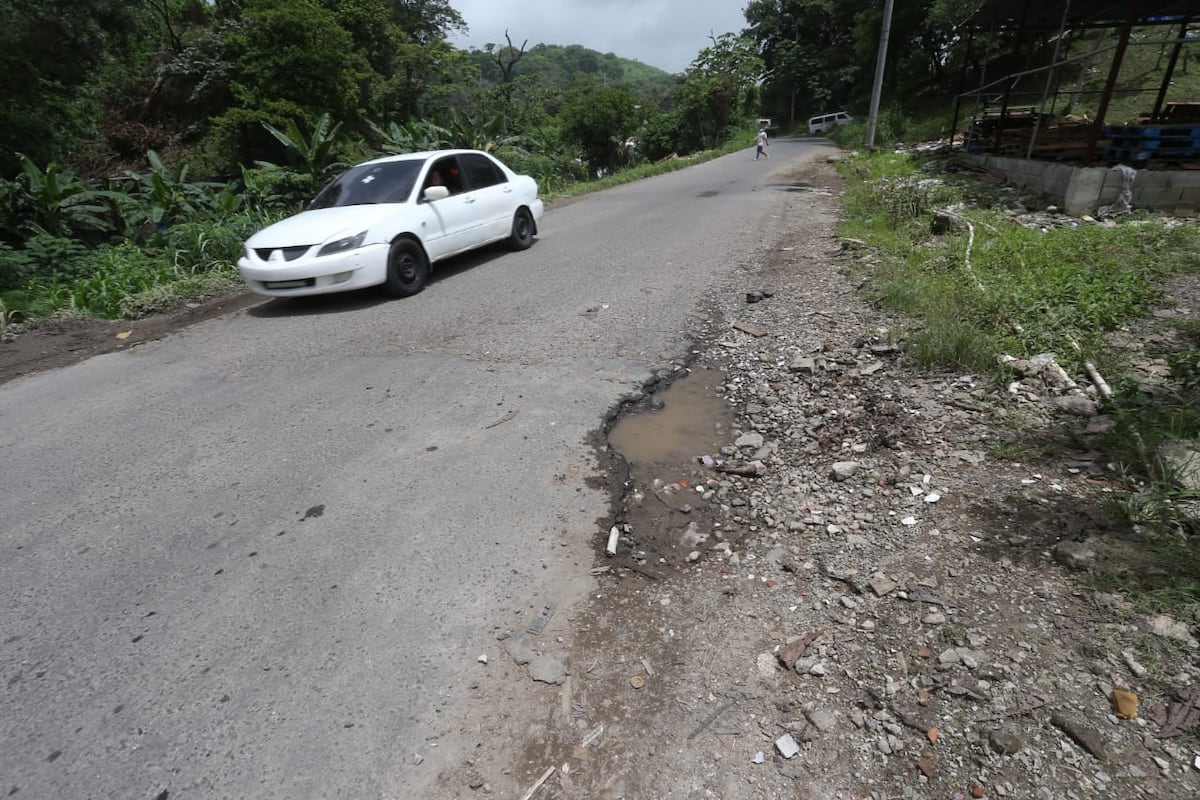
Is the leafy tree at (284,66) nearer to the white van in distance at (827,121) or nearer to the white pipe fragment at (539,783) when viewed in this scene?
the white pipe fragment at (539,783)

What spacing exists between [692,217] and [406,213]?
20.4 ft

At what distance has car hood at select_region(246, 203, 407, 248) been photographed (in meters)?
6.19

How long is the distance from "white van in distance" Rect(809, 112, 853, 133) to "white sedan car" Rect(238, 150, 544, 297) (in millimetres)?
42789

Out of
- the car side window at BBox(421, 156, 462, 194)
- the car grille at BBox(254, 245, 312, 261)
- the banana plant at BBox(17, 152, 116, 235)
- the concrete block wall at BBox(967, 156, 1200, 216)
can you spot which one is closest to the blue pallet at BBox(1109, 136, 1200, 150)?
the concrete block wall at BBox(967, 156, 1200, 216)

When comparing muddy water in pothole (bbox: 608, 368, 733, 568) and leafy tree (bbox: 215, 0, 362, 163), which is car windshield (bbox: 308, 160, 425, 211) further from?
leafy tree (bbox: 215, 0, 362, 163)

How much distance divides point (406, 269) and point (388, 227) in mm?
515

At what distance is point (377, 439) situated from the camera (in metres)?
3.78

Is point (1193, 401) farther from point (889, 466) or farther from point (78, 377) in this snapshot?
point (78, 377)

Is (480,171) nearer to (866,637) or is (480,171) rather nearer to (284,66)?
(866,637)

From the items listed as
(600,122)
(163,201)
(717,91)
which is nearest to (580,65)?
(717,91)

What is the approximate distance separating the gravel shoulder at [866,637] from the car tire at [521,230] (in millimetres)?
6244

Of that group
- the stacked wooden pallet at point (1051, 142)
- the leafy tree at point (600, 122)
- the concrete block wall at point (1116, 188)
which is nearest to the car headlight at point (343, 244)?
the concrete block wall at point (1116, 188)

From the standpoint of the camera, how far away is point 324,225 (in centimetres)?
640

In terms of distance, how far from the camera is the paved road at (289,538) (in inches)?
77.7
